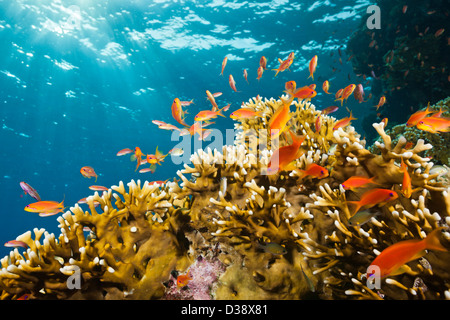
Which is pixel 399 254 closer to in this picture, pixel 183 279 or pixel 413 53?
pixel 183 279

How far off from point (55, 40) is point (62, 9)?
4.70m

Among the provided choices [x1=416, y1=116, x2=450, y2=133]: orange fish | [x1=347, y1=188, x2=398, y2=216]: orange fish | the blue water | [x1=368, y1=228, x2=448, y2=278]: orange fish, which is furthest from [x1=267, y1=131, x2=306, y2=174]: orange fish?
the blue water

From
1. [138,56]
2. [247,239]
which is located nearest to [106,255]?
[247,239]

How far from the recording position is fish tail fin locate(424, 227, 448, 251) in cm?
160

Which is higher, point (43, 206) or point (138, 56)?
point (138, 56)

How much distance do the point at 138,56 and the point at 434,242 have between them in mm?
26325

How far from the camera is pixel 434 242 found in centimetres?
163

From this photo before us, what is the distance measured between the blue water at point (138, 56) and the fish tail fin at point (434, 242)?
1158 cm

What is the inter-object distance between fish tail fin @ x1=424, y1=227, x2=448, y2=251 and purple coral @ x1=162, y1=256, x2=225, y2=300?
1.96m

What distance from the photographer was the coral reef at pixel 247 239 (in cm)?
209

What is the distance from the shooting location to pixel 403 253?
1.53 metres

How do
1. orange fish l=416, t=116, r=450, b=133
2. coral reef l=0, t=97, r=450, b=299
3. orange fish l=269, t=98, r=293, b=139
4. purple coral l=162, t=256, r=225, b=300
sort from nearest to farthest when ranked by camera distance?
coral reef l=0, t=97, r=450, b=299, orange fish l=269, t=98, r=293, b=139, purple coral l=162, t=256, r=225, b=300, orange fish l=416, t=116, r=450, b=133

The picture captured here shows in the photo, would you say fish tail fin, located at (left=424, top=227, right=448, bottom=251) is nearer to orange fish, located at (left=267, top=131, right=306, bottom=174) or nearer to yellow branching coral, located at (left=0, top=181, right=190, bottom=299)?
orange fish, located at (left=267, top=131, right=306, bottom=174)
